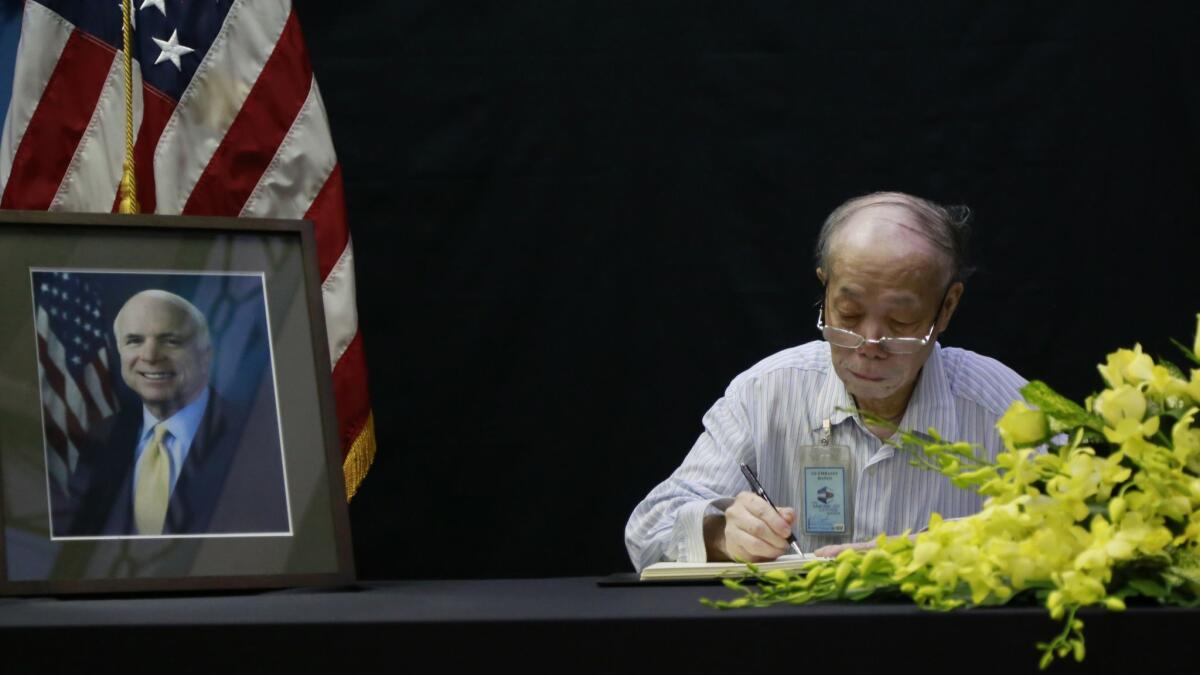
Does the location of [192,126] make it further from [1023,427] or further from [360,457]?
[1023,427]

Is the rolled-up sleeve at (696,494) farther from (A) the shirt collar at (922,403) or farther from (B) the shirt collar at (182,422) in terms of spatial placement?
(B) the shirt collar at (182,422)

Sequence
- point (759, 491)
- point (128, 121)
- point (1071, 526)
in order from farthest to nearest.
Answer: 1. point (128, 121)
2. point (759, 491)
3. point (1071, 526)

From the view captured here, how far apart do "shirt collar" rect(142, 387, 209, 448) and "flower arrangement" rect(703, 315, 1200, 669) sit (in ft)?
2.75

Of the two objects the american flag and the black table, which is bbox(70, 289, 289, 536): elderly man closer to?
the black table

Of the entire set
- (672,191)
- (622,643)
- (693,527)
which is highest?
(672,191)

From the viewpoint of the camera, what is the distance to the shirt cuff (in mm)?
2490

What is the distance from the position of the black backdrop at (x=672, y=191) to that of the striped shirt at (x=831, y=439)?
0.45m

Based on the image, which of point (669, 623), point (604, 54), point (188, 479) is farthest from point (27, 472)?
point (604, 54)

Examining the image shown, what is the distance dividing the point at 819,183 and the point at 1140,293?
29.6 inches

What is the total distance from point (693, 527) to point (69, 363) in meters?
1.04

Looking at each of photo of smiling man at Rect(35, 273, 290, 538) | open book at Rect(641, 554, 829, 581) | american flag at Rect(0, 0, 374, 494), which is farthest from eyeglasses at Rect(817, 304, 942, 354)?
photo of smiling man at Rect(35, 273, 290, 538)

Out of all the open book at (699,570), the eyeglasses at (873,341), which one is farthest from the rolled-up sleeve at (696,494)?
the open book at (699,570)

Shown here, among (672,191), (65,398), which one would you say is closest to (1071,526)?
(65,398)

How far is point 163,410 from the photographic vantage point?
1979 millimetres
